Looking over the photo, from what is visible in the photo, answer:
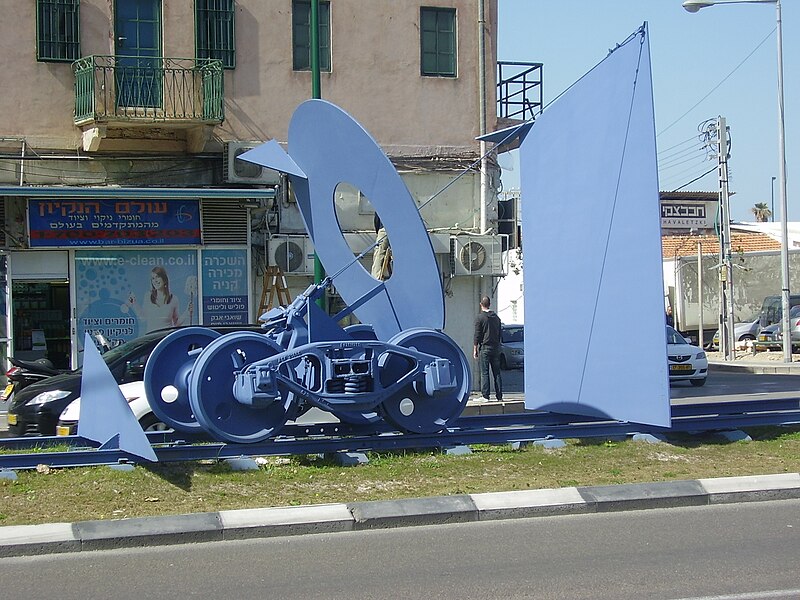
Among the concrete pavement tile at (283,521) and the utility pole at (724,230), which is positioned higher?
the utility pole at (724,230)

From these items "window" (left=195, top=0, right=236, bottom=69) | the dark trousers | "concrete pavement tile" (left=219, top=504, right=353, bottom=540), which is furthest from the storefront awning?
"concrete pavement tile" (left=219, top=504, right=353, bottom=540)

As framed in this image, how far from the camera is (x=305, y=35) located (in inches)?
803

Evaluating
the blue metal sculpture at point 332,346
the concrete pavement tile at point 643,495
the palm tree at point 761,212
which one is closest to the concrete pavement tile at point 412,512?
the concrete pavement tile at point 643,495

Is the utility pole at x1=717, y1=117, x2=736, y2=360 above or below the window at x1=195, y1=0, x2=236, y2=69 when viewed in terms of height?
below

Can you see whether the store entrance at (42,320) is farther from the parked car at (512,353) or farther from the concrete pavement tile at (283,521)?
the parked car at (512,353)

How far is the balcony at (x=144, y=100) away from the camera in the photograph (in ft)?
60.2

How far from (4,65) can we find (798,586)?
16.5 meters

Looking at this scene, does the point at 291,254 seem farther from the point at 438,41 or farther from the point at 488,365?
the point at 438,41

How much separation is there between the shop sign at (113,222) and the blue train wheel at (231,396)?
32.5 feet

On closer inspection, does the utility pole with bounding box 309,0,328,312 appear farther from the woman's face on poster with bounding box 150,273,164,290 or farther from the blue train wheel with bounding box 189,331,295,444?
the blue train wheel with bounding box 189,331,295,444

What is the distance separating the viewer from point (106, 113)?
1819cm

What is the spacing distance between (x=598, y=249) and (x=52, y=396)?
627 centimetres

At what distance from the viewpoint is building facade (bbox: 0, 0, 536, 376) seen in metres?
18.8

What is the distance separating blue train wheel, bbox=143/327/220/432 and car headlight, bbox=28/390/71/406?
2103 millimetres
